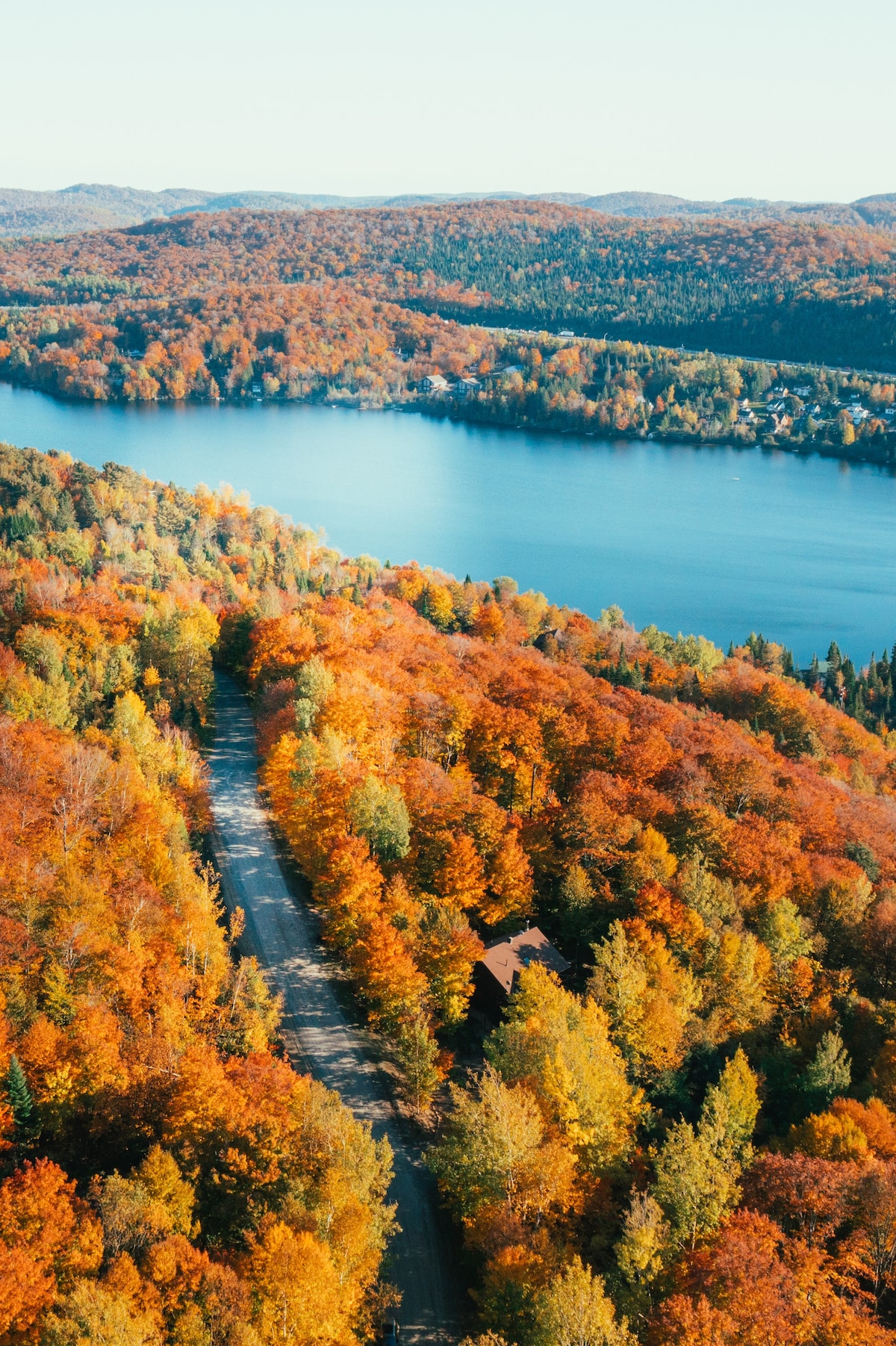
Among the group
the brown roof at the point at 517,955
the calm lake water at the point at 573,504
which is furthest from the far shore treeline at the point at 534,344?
the brown roof at the point at 517,955

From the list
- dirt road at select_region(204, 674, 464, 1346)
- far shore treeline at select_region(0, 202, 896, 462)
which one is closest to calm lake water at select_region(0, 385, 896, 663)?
far shore treeline at select_region(0, 202, 896, 462)

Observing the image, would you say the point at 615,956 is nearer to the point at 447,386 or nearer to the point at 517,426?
the point at 517,426

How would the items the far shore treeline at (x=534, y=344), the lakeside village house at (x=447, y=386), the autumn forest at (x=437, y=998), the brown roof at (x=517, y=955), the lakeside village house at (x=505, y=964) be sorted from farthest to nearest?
1. the lakeside village house at (x=447, y=386)
2. the far shore treeline at (x=534, y=344)
3. the brown roof at (x=517, y=955)
4. the lakeside village house at (x=505, y=964)
5. the autumn forest at (x=437, y=998)

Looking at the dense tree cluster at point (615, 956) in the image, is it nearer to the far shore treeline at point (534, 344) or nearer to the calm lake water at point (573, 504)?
the calm lake water at point (573, 504)

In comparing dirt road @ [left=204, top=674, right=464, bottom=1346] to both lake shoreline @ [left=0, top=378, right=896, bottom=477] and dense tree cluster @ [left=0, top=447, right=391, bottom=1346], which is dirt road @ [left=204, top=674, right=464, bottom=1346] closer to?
dense tree cluster @ [left=0, top=447, right=391, bottom=1346]

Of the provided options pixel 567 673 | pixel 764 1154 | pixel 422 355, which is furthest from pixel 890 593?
pixel 422 355

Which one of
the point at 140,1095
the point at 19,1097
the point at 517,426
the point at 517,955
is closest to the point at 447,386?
the point at 517,426

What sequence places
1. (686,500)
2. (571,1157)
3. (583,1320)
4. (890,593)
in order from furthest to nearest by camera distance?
(686,500) → (890,593) → (571,1157) → (583,1320)

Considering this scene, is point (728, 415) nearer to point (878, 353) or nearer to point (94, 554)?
point (878, 353)
